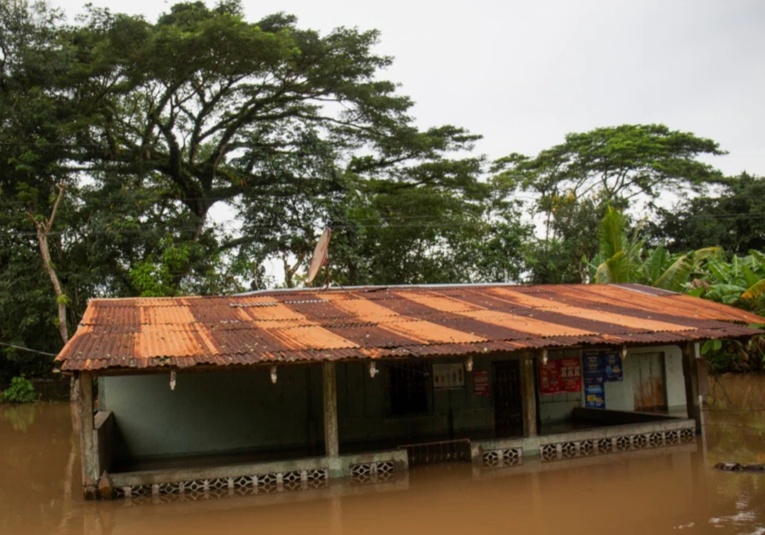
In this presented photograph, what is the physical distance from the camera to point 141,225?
26172 millimetres

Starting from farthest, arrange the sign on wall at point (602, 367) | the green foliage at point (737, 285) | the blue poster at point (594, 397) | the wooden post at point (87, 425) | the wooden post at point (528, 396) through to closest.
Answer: the green foliage at point (737, 285) → the sign on wall at point (602, 367) → the blue poster at point (594, 397) → the wooden post at point (528, 396) → the wooden post at point (87, 425)

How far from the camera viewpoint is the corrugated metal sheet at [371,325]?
10.7m

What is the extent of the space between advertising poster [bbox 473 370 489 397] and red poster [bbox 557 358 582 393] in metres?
1.79

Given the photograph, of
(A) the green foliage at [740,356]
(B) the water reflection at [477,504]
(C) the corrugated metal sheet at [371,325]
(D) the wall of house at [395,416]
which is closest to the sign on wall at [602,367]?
(C) the corrugated metal sheet at [371,325]

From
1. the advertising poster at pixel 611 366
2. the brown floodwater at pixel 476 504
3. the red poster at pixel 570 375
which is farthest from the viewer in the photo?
the advertising poster at pixel 611 366

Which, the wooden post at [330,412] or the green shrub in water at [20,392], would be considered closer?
the wooden post at [330,412]

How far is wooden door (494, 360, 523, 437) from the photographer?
51.9 feet

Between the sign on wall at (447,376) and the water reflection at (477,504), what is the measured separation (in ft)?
9.28

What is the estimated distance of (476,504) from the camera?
10047 mm

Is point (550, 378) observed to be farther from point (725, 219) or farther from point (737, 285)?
point (725, 219)

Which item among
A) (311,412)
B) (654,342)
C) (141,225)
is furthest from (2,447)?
(654,342)

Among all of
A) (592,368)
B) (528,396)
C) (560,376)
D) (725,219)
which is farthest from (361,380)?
(725,219)

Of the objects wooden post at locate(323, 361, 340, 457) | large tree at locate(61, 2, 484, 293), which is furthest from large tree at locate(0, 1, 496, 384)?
wooden post at locate(323, 361, 340, 457)

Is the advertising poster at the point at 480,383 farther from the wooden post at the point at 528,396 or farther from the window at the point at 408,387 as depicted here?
the wooden post at the point at 528,396
